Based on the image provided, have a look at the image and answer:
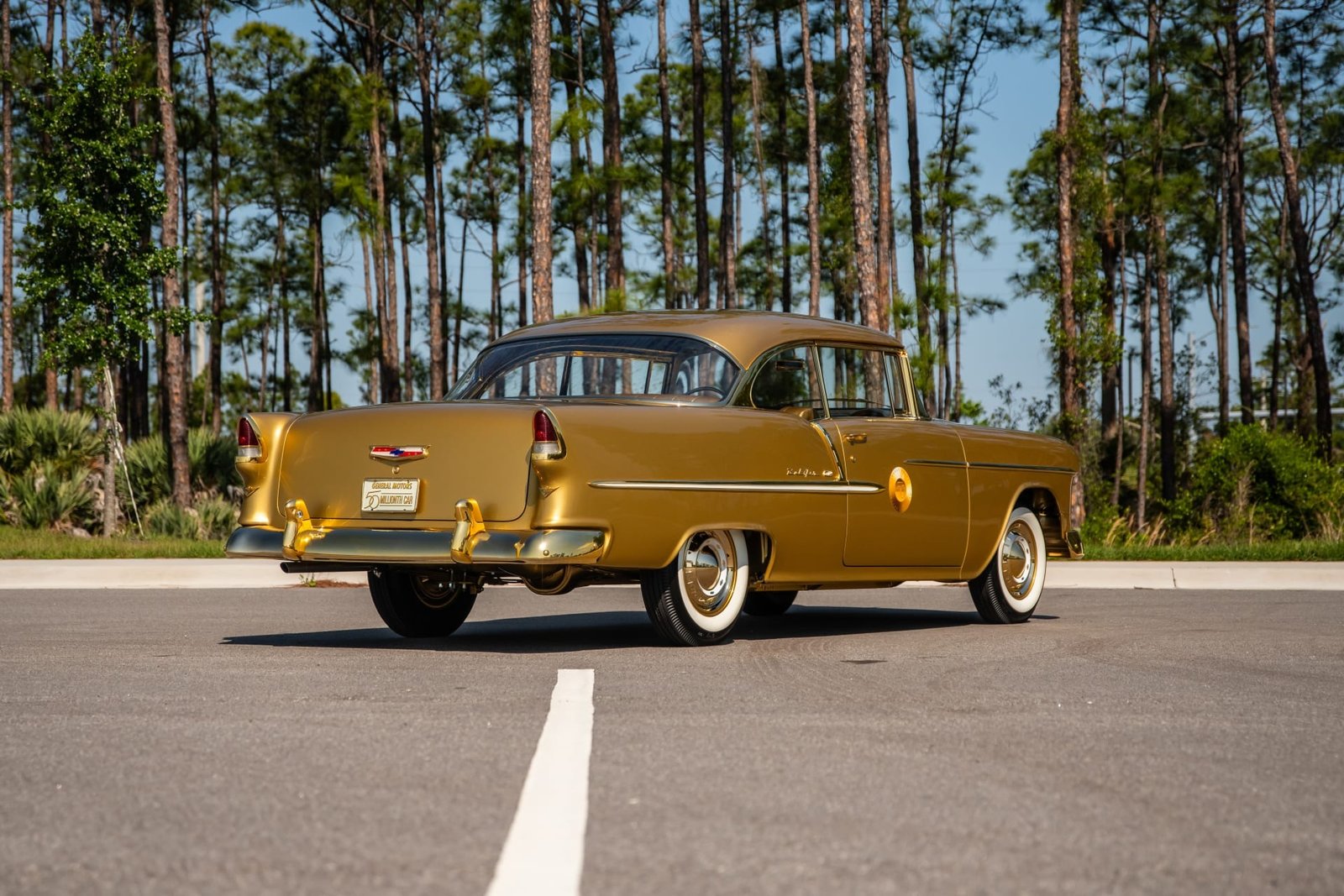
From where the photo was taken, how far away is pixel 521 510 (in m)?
7.96

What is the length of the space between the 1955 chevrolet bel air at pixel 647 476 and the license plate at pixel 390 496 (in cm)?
1

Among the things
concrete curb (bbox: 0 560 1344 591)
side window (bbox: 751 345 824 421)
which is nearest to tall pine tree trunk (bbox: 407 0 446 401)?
concrete curb (bbox: 0 560 1344 591)

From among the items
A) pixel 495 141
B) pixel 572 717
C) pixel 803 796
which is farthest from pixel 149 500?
pixel 495 141

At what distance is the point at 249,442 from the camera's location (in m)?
8.81

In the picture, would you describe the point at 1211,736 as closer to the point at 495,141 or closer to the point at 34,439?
the point at 34,439

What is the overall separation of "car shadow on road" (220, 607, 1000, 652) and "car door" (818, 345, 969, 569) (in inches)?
26.0

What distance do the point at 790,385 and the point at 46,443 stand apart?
743 inches

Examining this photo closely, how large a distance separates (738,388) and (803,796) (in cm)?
455

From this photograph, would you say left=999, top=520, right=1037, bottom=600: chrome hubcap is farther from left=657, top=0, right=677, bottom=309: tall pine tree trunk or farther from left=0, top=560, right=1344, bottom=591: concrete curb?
left=657, top=0, right=677, bottom=309: tall pine tree trunk

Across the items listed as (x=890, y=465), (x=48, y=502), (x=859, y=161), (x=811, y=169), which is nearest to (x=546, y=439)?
Answer: (x=890, y=465)

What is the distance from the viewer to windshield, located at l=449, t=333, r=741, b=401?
888 centimetres

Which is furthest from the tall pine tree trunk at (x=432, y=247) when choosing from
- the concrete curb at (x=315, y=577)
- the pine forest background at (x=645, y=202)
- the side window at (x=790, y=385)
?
the side window at (x=790, y=385)

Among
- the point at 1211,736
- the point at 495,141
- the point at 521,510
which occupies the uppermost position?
the point at 495,141

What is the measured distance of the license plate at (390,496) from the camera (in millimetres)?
8250
